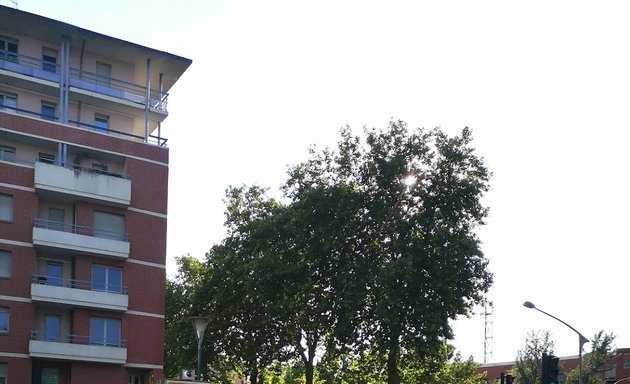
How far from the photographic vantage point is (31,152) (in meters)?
42.9

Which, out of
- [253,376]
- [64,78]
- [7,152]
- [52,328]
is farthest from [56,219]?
[253,376]

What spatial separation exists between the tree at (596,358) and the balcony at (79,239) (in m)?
39.7

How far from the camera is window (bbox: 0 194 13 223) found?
40656 mm

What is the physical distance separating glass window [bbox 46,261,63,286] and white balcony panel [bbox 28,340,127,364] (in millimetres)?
2970

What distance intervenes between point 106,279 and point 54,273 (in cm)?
238

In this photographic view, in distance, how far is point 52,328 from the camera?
41.5 meters

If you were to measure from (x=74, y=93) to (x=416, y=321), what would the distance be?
65.2ft

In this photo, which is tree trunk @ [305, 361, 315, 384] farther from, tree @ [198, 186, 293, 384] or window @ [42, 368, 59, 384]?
window @ [42, 368, 59, 384]

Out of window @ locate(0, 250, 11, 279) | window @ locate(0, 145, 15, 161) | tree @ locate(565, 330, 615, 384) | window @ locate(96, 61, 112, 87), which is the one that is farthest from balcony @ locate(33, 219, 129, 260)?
tree @ locate(565, 330, 615, 384)

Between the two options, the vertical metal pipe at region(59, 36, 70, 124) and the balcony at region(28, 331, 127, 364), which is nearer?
the balcony at region(28, 331, 127, 364)

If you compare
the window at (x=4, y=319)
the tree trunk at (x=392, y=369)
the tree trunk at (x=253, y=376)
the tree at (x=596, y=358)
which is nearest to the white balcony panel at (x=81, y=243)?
the window at (x=4, y=319)

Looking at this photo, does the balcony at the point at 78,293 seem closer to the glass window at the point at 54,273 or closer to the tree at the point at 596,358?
the glass window at the point at 54,273

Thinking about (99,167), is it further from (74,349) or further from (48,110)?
(74,349)

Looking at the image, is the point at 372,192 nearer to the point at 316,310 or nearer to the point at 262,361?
the point at 316,310
